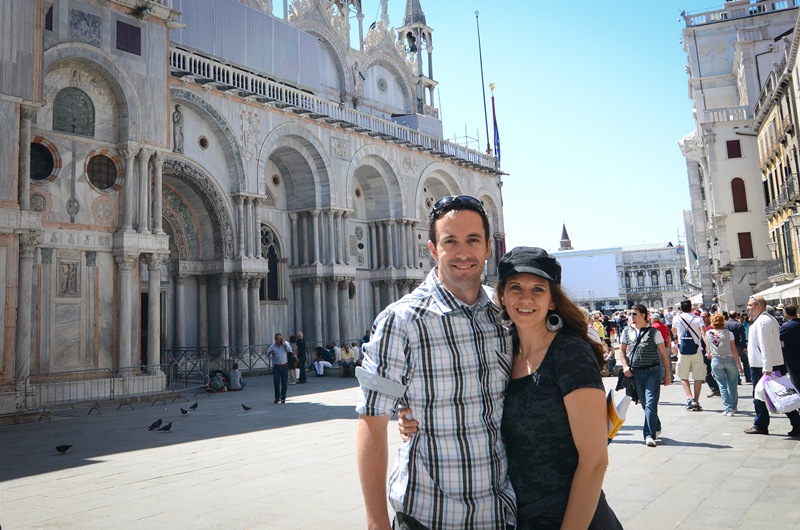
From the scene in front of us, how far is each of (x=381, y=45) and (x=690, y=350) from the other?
91.0ft

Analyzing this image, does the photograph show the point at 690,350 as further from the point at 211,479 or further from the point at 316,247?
the point at 316,247

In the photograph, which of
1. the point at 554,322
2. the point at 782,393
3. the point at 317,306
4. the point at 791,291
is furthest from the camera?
the point at 317,306

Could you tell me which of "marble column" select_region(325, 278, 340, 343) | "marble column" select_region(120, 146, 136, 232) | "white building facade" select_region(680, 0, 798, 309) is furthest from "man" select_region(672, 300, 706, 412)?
"white building facade" select_region(680, 0, 798, 309)

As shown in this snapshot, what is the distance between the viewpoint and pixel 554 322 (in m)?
2.55

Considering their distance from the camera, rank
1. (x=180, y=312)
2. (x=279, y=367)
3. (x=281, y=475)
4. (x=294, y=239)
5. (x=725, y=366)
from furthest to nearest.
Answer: (x=294, y=239)
(x=180, y=312)
(x=279, y=367)
(x=725, y=366)
(x=281, y=475)

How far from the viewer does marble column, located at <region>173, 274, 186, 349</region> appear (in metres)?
20.3

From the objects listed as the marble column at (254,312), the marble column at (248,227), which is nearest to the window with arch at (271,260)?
the marble column at (254,312)

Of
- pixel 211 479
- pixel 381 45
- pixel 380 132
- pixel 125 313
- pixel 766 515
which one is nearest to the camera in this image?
pixel 766 515

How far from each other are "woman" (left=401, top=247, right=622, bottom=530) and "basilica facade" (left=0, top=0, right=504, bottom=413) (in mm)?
12520

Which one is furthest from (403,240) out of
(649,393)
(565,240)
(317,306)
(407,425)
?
(565,240)

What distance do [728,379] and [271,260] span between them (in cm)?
1804

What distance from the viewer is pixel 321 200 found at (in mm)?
24375

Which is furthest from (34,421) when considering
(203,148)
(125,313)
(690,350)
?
(690,350)

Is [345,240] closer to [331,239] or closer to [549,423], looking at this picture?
[331,239]
